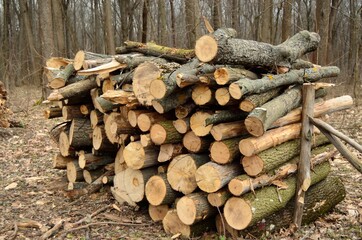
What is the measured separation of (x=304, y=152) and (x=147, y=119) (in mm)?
1864

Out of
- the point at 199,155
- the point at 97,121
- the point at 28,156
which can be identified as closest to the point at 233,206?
the point at 199,155

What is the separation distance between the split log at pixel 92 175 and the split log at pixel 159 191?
59.6 inches

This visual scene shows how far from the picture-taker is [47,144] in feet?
26.7

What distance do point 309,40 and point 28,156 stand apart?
5.53 metres

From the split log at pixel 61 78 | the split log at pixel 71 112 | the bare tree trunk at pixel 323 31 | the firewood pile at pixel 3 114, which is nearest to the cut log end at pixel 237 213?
the split log at pixel 71 112

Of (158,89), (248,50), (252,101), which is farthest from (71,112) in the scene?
(252,101)

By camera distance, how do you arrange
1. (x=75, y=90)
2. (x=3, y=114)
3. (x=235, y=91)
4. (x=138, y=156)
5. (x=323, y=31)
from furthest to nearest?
1. (x=323, y=31)
2. (x=3, y=114)
3. (x=75, y=90)
4. (x=138, y=156)
5. (x=235, y=91)

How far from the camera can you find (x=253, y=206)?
3.67 metres

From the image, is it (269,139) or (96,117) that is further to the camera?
(96,117)

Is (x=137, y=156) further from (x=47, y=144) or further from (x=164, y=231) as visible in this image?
(x=47, y=144)

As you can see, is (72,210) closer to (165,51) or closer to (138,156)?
(138,156)

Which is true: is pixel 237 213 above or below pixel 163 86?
below

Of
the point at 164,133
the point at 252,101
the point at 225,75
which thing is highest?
the point at 225,75

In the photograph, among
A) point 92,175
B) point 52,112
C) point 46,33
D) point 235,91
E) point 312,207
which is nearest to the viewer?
point 235,91
